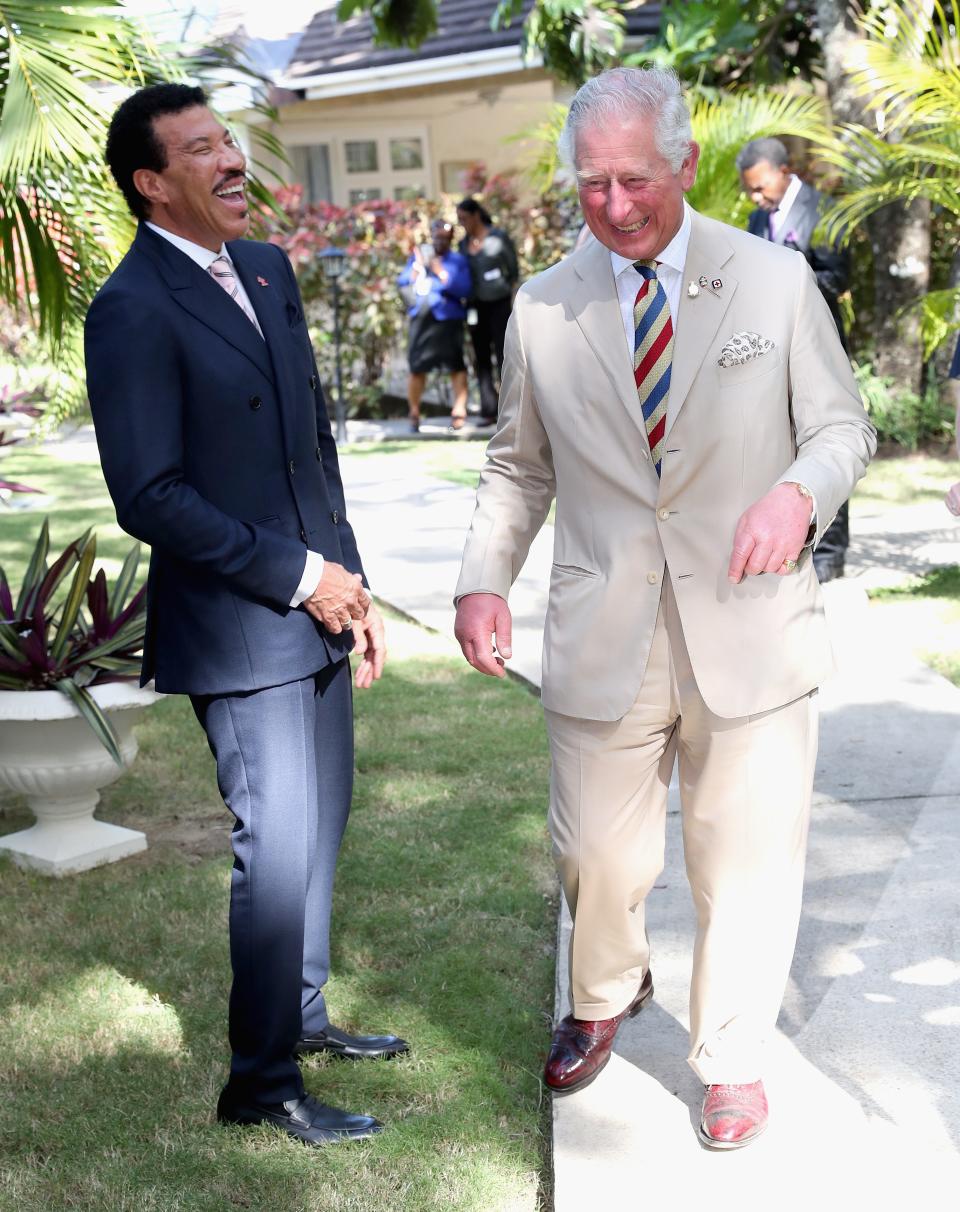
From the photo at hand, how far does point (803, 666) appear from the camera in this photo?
9.49 feet

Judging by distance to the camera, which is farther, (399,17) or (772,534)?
(399,17)

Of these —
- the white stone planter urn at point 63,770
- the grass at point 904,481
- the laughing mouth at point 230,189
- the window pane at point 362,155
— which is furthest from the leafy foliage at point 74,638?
the window pane at point 362,155

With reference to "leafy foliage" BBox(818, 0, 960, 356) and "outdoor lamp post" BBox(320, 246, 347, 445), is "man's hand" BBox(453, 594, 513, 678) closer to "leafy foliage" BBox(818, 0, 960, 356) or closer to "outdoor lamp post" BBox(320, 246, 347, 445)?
"leafy foliage" BBox(818, 0, 960, 356)

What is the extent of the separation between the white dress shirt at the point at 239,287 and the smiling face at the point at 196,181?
0.01m

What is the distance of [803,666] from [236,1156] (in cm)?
155

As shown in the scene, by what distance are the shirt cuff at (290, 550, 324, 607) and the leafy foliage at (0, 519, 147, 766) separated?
1.69 meters

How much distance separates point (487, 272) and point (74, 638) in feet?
30.0

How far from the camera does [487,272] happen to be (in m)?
13.5

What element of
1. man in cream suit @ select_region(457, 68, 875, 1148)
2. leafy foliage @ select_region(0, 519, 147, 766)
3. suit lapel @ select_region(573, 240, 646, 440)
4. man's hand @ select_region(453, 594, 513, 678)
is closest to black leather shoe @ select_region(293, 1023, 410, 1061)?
man in cream suit @ select_region(457, 68, 875, 1148)

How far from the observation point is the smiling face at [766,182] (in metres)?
7.14

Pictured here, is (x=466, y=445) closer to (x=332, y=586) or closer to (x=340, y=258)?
(x=340, y=258)

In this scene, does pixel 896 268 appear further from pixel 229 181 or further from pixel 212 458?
pixel 212 458

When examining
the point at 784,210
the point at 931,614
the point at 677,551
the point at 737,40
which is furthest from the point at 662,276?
the point at 737,40

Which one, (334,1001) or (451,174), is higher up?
(451,174)
